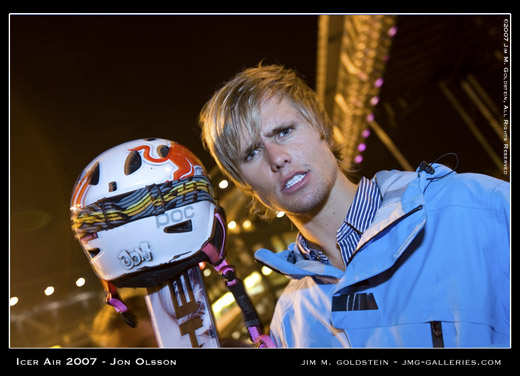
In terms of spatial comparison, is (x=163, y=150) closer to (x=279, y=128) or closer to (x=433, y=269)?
(x=279, y=128)

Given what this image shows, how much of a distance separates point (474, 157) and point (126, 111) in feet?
4.46

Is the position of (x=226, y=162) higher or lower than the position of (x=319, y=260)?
higher

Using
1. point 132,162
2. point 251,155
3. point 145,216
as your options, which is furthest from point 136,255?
point 251,155

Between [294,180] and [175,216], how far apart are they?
381 mm

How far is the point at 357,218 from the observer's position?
1309 mm

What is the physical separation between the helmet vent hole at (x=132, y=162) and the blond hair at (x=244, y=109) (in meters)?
0.29

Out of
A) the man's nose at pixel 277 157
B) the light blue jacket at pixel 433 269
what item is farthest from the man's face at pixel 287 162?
the light blue jacket at pixel 433 269

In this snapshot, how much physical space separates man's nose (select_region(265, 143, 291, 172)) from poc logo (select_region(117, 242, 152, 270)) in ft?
1.47

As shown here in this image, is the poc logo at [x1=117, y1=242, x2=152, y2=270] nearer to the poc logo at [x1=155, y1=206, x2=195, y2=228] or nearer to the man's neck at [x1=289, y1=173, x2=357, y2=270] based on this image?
the poc logo at [x1=155, y1=206, x2=195, y2=228]

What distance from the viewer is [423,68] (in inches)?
70.5

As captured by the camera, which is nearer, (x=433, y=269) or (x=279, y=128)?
(x=433, y=269)

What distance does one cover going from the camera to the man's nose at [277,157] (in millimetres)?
1335
